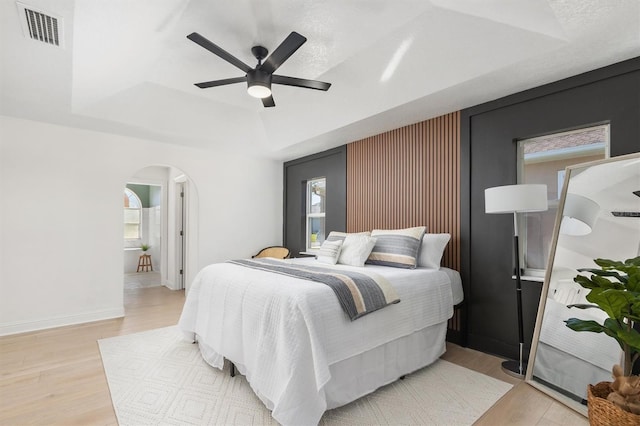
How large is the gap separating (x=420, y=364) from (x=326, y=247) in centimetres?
147

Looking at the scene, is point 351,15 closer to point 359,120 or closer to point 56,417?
point 359,120

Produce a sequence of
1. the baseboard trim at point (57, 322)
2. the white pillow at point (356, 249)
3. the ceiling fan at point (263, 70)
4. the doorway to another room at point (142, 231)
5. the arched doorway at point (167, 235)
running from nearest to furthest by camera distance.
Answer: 1. the ceiling fan at point (263, 70)
2. the white pillow at point (356, 249)
3. the baseboard trim at point (57, 322)
4. the arched doorway at point (167, 235)
5. the doorway to another room at point (142, 231)

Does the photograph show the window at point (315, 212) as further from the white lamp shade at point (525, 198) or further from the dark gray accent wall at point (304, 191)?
the white lamp shade at point (525, 198)

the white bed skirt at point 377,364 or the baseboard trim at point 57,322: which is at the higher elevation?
the white bed skirt at point 377,364

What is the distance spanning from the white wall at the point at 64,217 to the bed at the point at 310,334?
2025mm

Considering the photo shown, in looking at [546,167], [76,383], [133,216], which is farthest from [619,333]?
[133,216]

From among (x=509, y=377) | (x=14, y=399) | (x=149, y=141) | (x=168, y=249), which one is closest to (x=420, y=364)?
(x=509, y=377)

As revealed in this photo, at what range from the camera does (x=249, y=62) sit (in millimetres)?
2951

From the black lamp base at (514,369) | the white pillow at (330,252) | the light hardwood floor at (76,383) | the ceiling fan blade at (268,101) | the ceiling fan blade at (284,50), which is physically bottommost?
the light hardwood floor at (76,383)

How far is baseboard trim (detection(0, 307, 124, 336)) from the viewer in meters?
3.50

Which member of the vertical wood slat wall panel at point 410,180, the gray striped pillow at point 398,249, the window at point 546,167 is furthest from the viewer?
the vertical wood slat wall panel at point 410,180

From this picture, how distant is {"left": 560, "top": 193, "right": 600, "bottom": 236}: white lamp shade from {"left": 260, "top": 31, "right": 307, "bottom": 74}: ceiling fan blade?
91.6 inches

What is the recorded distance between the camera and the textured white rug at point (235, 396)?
1960 millimetres

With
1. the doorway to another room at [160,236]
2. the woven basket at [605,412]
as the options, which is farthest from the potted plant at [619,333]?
the doorway to another room at [160,236]
